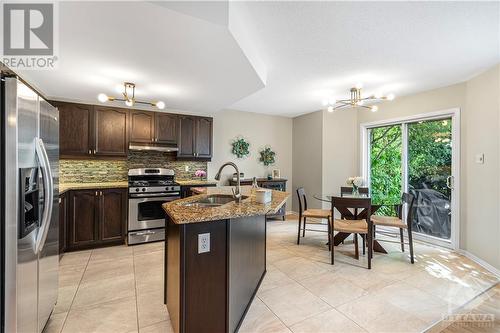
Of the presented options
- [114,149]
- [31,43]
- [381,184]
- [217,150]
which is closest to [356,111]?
[381,184]

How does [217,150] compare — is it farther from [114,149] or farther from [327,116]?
[327,116]

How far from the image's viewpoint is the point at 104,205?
3.57m

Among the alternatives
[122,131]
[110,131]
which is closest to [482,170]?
[122,131]

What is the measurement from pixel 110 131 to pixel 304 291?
12.3 ft

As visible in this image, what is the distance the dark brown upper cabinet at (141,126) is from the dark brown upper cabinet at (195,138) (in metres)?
0.51

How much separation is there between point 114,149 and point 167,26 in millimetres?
2796

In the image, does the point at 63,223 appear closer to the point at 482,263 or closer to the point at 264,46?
the point at 264,46

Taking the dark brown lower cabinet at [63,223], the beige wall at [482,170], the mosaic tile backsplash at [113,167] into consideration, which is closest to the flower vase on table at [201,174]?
the mosaic tile backsplash at [113,167]

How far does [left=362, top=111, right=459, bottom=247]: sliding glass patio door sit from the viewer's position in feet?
11.8

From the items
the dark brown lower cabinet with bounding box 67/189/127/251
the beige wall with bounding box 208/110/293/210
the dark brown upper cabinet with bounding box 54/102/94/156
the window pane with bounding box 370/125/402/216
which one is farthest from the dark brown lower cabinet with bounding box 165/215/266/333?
the window pane with bounding box 370/125/402/216

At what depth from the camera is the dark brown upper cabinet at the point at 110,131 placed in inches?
150

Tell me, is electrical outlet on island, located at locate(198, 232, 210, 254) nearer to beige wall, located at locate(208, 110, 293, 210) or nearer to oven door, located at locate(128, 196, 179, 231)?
oven door, located at locate(128, 196, 179, 231)

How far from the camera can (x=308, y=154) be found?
17.7 feet

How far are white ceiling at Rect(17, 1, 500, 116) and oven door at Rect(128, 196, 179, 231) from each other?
5.47 feet
